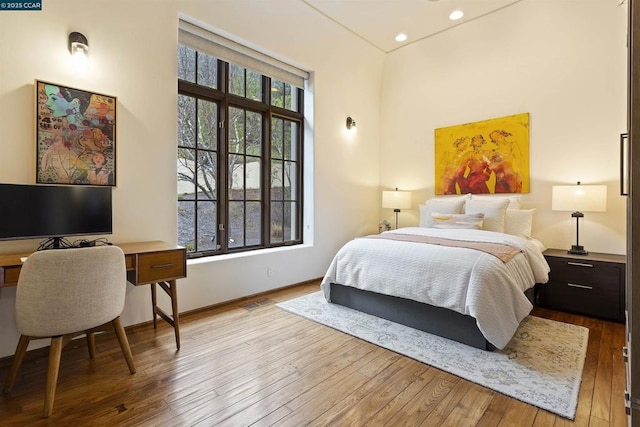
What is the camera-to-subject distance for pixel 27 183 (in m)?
2.15

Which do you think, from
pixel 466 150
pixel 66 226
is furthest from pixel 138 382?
pixel 466 150

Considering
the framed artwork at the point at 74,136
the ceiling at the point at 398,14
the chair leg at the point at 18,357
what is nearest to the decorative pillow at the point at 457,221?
the ceiling at the point at 398,14

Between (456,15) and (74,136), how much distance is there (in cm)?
440

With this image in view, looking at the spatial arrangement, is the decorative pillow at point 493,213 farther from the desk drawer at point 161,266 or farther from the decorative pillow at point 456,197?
the desk drawer at point 161,266

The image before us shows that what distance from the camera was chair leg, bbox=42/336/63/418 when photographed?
1.58 metres

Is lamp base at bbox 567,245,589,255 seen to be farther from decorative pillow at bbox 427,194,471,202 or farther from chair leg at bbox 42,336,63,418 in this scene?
chair leg at bbox 42,336,63,418

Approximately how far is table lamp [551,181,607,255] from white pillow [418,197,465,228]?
0.97 metres

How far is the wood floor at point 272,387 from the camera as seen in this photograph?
1576mm

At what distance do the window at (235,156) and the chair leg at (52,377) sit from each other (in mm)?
1540

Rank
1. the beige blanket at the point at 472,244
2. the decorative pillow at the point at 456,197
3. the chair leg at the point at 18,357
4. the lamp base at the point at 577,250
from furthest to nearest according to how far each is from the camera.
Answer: the decorative pillow at the point at 456,197, the lamp base at the point at 577,250, the beige blanket at the point at 472,244, the chair leg at the point at 18,357

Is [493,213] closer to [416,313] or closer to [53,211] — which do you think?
[416,313]

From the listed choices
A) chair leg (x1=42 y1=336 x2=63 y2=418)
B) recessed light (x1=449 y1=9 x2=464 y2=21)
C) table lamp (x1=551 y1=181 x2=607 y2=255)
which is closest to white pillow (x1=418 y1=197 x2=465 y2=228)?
table lamp (x1=551 y1=181 x2=607 y2=255)

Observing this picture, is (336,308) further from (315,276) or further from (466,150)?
(466,150)

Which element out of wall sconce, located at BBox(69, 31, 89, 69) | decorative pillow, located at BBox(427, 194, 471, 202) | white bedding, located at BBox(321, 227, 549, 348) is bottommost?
white bedding, located at BBox(321, 227, 549, 348)
